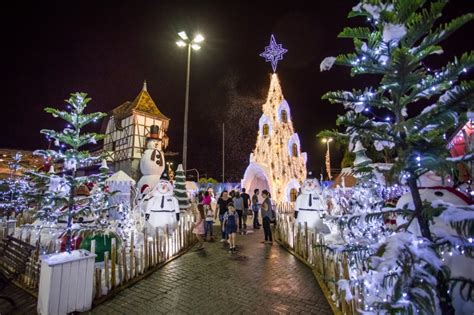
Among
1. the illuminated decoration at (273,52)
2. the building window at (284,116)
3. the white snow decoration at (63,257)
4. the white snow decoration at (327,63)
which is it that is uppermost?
the illuminated decoration at (273,52)

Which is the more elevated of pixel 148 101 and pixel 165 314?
pixel 148 101

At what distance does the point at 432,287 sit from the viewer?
178 cm

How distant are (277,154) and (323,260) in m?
13.2

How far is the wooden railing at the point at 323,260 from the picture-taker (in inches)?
144

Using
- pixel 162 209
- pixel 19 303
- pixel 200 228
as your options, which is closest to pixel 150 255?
pixel 19 303

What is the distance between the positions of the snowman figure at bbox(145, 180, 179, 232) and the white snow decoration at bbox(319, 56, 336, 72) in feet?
27.8

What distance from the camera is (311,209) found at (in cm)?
904

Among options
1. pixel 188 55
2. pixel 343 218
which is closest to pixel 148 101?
pixel 188 55

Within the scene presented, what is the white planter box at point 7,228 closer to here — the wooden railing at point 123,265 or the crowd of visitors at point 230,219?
the wooden railing at point 123,265

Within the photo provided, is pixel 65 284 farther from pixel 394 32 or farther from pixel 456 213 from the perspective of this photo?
pixel 394 32

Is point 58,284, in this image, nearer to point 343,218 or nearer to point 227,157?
point 343,218

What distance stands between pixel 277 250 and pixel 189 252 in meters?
2.90

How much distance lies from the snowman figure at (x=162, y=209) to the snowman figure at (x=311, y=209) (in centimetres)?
463

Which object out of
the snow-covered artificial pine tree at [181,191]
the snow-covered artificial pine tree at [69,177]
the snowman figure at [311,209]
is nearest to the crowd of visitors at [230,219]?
the snowman figure at [311,209]
